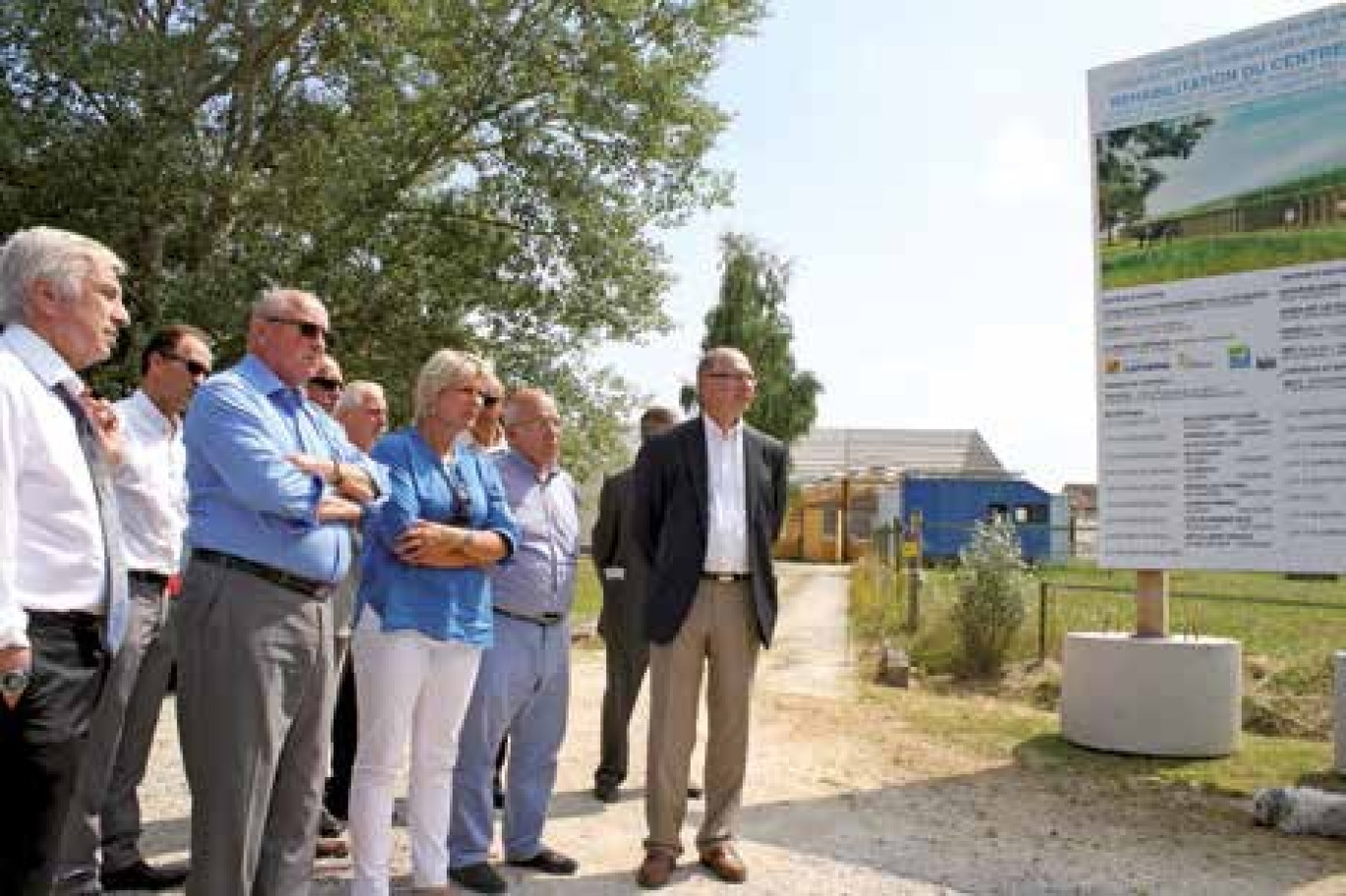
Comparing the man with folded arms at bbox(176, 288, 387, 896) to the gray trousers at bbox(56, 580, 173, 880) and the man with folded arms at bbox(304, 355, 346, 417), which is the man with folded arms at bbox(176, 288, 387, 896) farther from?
the man with folded arms at bbox(304, 355, 346, 417)

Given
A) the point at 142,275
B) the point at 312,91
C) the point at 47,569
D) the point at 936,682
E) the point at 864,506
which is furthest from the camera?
the point at 864,506

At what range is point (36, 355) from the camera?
289cm

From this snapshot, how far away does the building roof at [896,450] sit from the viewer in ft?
179

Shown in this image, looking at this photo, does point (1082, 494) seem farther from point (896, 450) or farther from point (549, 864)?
point (549, 864)

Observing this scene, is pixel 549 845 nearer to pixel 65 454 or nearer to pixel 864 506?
A: pixel 65 454

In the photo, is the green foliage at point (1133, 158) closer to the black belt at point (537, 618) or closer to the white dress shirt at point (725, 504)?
the white dress shirt at point (725, 504)

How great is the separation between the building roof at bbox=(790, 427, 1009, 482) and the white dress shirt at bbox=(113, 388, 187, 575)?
160 feet

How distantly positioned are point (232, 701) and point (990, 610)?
8457 millimetres

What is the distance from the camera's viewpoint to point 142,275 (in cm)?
1217

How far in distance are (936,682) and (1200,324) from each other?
170 inches

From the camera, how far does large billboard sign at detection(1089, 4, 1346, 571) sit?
22.6 ft

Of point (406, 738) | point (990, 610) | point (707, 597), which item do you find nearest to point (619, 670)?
point (707, 597)

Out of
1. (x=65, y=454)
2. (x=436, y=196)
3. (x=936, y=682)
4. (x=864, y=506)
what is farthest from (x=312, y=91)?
(x=864, y=506)

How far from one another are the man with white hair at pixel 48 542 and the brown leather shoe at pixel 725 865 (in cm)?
285
